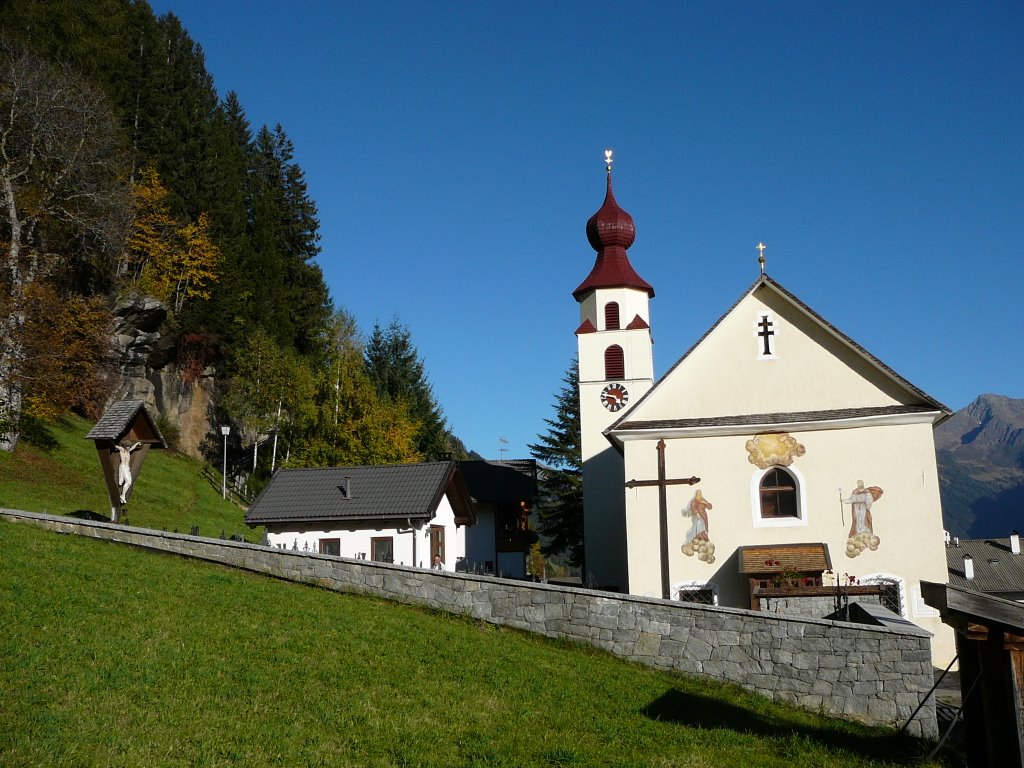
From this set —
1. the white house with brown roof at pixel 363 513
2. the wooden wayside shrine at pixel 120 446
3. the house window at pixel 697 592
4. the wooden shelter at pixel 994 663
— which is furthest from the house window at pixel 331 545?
the wooden shelter at pixel 994 663

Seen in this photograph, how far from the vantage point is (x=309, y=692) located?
8750 mm

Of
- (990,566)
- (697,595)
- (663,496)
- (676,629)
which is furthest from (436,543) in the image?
(990,566)

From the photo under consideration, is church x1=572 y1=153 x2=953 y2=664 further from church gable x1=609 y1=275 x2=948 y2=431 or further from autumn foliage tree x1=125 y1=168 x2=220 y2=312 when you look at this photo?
autumn foliage tree x1=125 y1=168 x2=220 y2=312

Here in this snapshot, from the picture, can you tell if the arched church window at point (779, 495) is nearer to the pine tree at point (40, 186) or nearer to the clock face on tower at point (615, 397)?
the clock face on tower at point (615, 397)

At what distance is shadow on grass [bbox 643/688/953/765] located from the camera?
994cm

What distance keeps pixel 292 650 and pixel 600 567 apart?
20.6 meters

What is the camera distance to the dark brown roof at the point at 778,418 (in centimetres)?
1995

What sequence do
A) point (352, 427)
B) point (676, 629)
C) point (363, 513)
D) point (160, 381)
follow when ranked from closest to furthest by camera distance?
point (676, 629)
point (363, 513)
point (352, 427)
point (160, 381)

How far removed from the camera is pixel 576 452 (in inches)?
1738

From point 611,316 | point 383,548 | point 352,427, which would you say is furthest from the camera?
point 352,427

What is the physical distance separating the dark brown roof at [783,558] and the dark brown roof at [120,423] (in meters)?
13.2

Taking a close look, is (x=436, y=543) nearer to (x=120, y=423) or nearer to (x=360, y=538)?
(x=360, y=538)

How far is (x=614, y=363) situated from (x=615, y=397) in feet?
3.98

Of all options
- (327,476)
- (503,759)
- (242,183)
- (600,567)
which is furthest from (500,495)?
(503,759)
